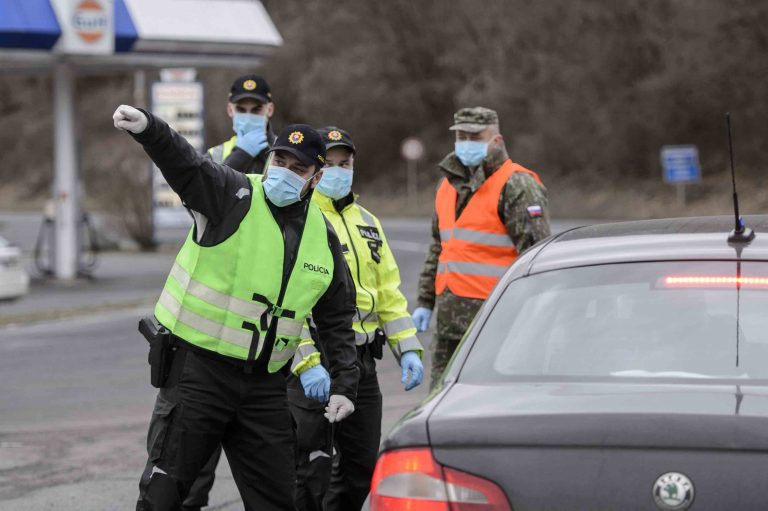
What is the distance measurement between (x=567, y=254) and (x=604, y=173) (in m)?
45.4

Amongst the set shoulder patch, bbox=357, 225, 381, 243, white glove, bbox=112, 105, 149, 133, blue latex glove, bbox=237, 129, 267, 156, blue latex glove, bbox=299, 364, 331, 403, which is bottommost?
blue latex glove, bbox=299, 364, 331, 403

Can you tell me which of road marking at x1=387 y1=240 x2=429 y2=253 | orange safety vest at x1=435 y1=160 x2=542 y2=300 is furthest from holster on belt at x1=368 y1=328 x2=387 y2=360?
road marking at x1=387 y1=240 x2=429 y2=253

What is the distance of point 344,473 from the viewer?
6062 millimetres

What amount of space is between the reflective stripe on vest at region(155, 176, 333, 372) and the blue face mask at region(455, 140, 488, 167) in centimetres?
221

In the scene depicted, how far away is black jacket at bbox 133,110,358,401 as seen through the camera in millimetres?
4680

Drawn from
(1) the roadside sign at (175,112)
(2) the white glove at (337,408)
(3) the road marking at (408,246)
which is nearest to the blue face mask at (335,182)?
(2) the white glove at (337,408)

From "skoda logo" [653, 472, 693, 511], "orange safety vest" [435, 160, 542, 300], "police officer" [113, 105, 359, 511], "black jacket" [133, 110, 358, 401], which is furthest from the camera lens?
"orange safety vest" [435, 160, 542, 300]

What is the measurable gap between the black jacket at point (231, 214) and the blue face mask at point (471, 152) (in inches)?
70.6

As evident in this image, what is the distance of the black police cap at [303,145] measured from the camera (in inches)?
201

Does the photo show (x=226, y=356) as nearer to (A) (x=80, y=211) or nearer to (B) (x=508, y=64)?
(A) (x=80, y=211)

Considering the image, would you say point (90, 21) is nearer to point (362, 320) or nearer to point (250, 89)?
point (250, 89)

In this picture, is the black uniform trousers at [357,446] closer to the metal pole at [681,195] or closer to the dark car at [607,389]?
the dark car at [607,389]

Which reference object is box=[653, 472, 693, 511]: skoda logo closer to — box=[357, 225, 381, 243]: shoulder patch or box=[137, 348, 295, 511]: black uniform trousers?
box=[137, 348, 295, 511]: black uniform trousers

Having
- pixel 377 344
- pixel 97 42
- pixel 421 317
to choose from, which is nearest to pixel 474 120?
pixel 421 317
